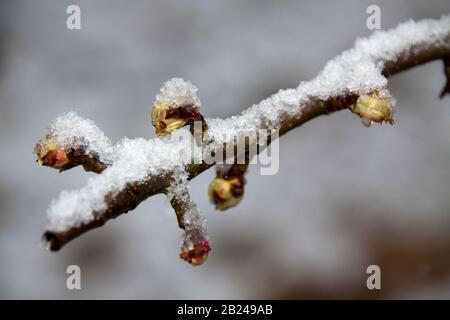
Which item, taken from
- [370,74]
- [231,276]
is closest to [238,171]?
[370,74]

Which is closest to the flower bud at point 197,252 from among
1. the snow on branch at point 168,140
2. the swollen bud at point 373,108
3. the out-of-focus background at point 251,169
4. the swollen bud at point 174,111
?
the snow on branch at point 168,140

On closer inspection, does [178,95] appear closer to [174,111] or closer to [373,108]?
[174,111]

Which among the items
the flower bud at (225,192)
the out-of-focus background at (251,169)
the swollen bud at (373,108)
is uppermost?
the out-of-focus background at (251,169)

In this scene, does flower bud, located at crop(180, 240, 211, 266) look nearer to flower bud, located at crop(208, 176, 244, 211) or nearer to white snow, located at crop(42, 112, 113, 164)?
flower bud, located at crop(208, 176, 244, 211)

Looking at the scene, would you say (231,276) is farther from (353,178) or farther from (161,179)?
(161,179)

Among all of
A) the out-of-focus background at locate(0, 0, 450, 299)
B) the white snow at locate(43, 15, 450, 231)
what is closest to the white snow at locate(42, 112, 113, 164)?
the white snow at locate(43, 15, 450, 231)

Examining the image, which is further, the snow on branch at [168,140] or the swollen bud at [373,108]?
the swollen bud at [373,108]

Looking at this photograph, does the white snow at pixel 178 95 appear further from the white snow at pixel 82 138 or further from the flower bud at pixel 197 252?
the flower bud at pixel 197 252

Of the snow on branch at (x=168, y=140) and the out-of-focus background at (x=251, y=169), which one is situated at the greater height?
the out-of-focus background at (x=251, y=169)
